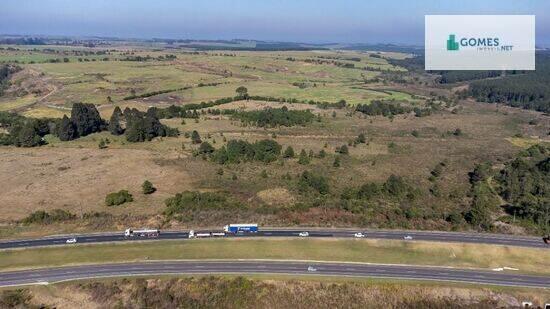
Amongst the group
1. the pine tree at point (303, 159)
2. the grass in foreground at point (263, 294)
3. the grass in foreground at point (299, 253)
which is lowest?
the grass in foreground at point (263, 294)

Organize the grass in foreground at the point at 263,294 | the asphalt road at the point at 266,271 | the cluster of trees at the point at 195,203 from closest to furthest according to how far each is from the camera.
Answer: the grass in foreground at the point at 263,294
the asphalt road at the point at 266,271
the cluster of trees at the point at 195,203

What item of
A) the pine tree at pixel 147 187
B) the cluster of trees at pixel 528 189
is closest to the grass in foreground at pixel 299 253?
the cluster of trees at pixel 528 189

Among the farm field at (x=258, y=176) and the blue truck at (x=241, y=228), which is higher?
the farm field at (x=258, y=176)

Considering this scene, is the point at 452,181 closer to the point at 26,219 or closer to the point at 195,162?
the point at 195,162

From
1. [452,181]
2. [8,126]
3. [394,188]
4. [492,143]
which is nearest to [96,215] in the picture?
[394,188]

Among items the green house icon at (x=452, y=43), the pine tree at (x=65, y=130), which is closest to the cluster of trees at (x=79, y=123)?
the pine tree at (x=65, y=130)

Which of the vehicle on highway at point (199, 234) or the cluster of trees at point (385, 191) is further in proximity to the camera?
the cluster of trees at point (385, 191)

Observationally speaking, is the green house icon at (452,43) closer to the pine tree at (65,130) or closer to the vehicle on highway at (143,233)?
the vehicle on highway at (143,233)

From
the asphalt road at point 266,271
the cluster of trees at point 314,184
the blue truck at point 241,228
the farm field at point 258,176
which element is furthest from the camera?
the cluster of trees at point 314,184
